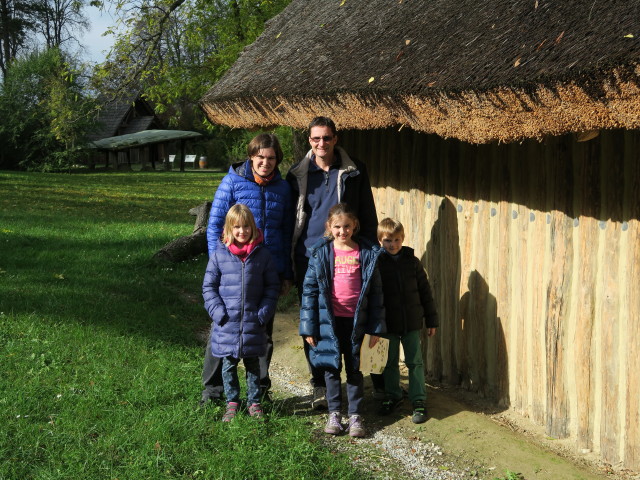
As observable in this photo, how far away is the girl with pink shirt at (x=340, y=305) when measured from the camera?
204 inches

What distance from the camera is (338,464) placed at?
4637 millimetres

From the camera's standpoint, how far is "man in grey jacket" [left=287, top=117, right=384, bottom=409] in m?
5.48

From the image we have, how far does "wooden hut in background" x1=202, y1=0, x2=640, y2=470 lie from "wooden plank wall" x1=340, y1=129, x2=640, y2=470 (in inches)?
0.5

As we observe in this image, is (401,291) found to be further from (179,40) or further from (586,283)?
(179,40)

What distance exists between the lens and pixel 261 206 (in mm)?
5512

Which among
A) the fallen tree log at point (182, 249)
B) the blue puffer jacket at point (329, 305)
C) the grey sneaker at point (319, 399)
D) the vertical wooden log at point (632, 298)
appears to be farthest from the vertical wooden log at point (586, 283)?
the fallen tree log at point (182, 249)

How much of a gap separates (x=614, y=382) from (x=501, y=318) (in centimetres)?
118

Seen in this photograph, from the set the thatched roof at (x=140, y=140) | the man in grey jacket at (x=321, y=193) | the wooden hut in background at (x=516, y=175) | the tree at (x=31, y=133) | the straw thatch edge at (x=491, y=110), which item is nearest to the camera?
the straw thatch edge at (x=491, y=110)

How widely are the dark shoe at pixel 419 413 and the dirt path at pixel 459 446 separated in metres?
0.04

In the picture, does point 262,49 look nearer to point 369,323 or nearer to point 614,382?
point 369,323

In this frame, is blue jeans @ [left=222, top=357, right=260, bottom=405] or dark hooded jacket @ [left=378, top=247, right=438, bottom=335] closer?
blue jeans @ [left=222, top=357, right=260, bottom=405]

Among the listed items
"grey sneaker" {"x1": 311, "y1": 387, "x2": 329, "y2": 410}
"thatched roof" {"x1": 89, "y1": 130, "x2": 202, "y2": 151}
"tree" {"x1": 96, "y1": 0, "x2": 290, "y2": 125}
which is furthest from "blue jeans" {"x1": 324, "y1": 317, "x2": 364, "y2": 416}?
"thatched roof" {"x1": 89, "y1": 130, "x2": 202, "y2": 151}

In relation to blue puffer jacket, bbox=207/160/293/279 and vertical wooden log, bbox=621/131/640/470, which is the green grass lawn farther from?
vertical wooden log, bbox=621/131/640/470

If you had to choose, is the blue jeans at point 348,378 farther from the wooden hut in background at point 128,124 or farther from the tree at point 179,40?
the wooden hut in background at point 128,124
